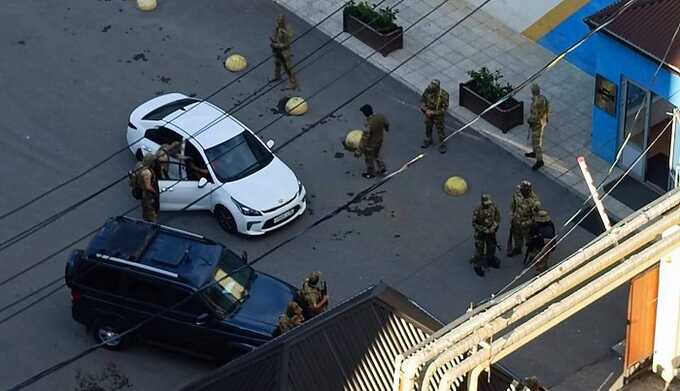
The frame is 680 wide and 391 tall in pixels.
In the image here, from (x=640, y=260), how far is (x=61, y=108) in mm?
17457

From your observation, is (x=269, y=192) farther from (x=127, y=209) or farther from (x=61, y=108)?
(x=61, y=108)

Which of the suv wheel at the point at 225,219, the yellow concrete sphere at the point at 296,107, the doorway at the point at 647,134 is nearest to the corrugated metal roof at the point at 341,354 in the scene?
the suv wheel at the point at 225,219

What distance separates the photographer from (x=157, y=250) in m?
23.2

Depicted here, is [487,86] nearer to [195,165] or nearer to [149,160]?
[195,165]

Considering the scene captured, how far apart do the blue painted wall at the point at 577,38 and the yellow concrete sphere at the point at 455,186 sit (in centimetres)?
433

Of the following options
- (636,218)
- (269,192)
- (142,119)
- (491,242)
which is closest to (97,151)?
(142,119)

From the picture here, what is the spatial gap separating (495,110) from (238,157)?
17.0 feet

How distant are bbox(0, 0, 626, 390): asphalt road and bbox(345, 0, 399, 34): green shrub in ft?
2.56

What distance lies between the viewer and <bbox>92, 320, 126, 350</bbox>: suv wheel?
76.4 ft

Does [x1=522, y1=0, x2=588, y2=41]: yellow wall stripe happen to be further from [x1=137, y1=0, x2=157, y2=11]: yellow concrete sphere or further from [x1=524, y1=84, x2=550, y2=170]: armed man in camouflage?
[x1=137, y1=0, x2=157, y2=11]: yellow concrete sphere

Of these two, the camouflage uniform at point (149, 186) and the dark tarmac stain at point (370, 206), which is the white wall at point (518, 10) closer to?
the dark tarmac stain at point (370, 206)

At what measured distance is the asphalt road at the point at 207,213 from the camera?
78.2ft

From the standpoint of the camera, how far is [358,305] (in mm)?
18375

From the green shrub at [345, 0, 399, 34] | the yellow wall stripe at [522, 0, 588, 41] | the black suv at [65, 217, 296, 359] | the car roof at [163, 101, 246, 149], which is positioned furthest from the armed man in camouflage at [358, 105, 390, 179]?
the yellow wall stripe at [522, 0, 588, 41]
